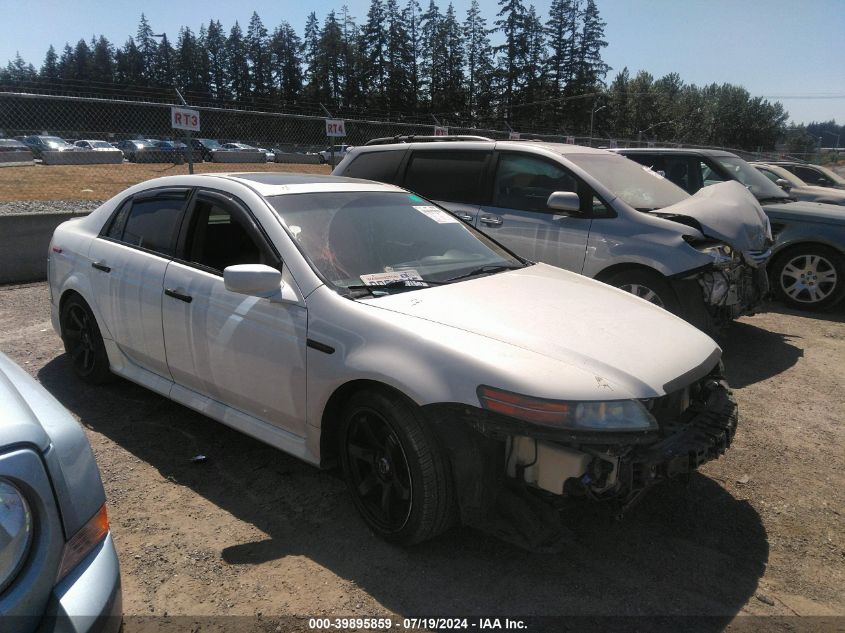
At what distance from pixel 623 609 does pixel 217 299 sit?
2.42m

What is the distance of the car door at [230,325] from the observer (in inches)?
116

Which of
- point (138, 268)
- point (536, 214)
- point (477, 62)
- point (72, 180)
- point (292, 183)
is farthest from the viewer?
point (477, 62)

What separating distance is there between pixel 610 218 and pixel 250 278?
3.49 meters

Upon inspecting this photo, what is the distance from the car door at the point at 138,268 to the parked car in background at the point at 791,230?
6.17 meters

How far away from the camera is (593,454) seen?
7.48 feet

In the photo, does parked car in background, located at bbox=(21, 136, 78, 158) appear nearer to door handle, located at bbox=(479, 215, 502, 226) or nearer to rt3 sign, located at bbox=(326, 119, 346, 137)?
rt3 sign, located at bbox=(326, 119, 346, 137)

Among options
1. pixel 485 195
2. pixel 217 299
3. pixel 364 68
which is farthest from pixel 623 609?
pixel 364 68

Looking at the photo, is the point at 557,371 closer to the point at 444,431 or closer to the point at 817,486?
the point at 444,431

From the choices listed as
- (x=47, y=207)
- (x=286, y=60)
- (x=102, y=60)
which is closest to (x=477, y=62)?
(x=286, y=60)

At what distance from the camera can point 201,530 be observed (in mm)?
2877

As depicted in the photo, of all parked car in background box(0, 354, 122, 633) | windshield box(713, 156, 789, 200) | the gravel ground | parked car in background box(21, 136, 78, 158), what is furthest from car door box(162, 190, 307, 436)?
parked car in background box(21, 136, 78, 158)

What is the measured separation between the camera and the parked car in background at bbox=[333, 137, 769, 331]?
496 cm

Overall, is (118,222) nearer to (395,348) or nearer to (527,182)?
(395,348)

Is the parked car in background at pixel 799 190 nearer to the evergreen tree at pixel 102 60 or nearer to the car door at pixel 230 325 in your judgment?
the car door at pixel 230 325
